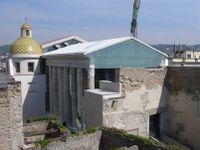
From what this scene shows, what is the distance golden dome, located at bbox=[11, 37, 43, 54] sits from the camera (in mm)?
35031

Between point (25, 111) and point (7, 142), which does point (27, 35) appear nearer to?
point (25, 111)

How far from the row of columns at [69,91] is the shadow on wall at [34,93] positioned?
191cm

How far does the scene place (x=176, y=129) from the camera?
24250 mm

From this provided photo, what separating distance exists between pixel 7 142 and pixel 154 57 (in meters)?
16.5

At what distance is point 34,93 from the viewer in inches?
1395

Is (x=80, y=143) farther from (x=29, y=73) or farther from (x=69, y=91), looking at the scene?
(x=29, y=73)

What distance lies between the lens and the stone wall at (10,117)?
14070mm

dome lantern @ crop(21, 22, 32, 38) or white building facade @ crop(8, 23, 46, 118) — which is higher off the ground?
dome lantern @ crop(21, 22, 32, 38)

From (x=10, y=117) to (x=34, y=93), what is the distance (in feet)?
70.4

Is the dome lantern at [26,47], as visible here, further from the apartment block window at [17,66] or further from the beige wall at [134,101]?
the beige wall at [134,101]

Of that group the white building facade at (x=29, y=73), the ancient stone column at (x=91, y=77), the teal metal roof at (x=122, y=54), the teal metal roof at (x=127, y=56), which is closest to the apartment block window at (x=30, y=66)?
the white building facade at (x=29, y=73)

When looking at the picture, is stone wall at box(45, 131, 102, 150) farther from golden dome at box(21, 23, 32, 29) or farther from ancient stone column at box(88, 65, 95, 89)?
golden dome at box(21, 23, 32, 29)

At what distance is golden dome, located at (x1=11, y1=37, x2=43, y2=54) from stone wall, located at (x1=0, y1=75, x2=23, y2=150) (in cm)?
2106

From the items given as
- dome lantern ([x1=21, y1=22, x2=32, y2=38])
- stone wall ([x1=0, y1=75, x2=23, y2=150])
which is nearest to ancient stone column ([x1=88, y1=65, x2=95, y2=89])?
stone wall ([x1=0, y1=75, x2=23, y2=150])
